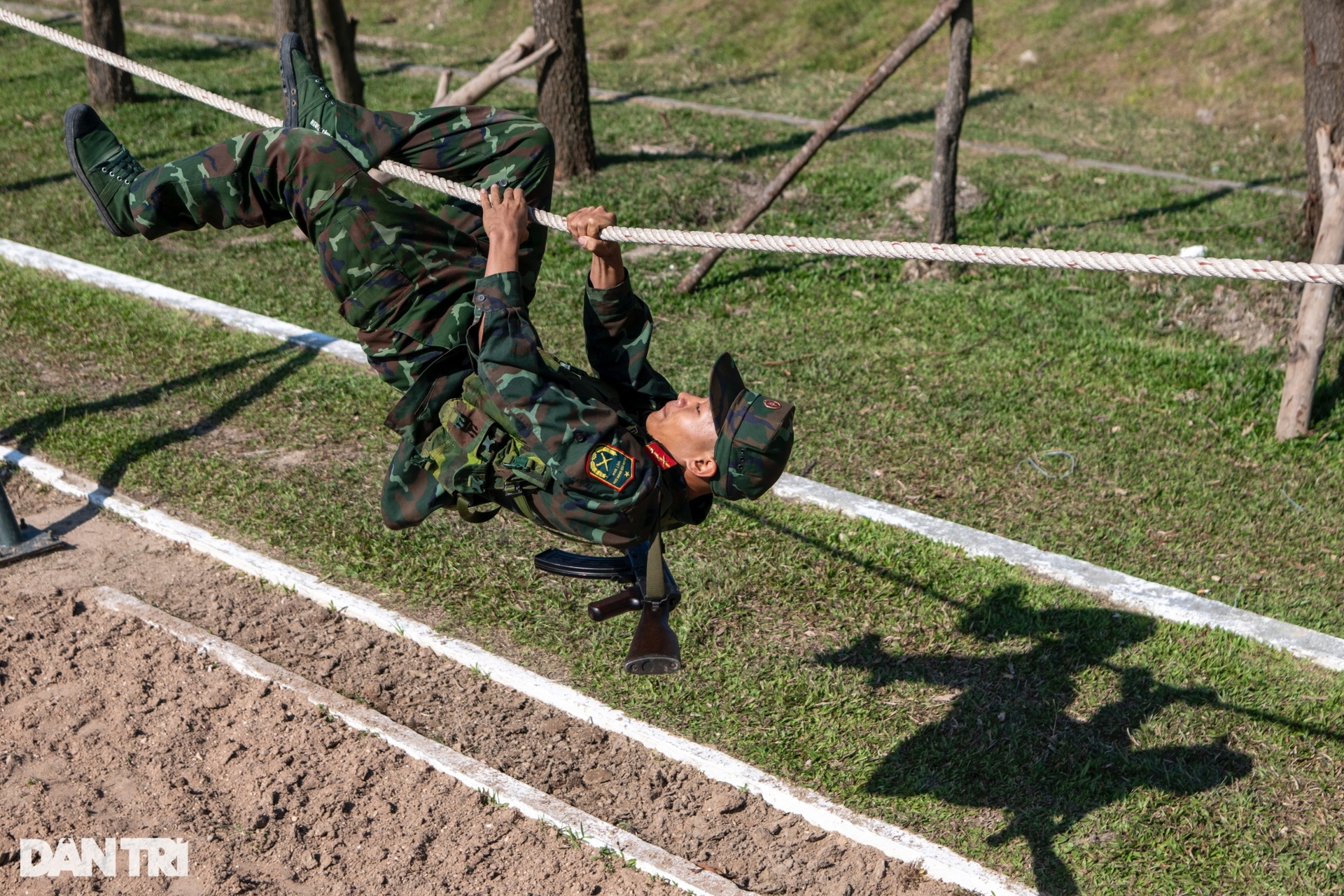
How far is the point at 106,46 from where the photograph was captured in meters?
12.8

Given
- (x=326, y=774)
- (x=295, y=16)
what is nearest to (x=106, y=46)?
(x=295, y=16)

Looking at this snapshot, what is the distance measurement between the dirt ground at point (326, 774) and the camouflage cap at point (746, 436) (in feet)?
5.00

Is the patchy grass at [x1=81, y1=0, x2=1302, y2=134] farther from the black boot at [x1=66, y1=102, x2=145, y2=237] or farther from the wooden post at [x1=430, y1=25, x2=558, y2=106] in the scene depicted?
the black boot at [x1=66, y1=102, x2=145, y2=237]

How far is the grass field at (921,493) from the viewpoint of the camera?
462 centimetres

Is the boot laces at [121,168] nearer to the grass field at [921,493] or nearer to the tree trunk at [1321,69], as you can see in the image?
the grass field at [921,493]

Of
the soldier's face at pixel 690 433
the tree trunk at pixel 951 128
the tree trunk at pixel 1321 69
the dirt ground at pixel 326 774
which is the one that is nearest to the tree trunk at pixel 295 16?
the tree trunk at pixel 951 128

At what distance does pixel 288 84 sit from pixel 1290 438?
6.02m

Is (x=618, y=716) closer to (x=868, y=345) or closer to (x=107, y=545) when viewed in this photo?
(x=107, y=545)

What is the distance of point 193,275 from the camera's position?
9.41m

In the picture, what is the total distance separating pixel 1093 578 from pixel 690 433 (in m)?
2.85

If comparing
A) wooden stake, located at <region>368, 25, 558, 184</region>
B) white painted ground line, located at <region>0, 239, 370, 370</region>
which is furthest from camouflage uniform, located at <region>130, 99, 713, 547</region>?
wooden stake, located at <region>368, 25, 558, 184</region>

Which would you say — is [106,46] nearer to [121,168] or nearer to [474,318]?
[121,168]

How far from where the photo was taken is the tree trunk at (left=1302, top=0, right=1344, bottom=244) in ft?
27.6

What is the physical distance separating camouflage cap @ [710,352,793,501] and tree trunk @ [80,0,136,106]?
11.7 metres
